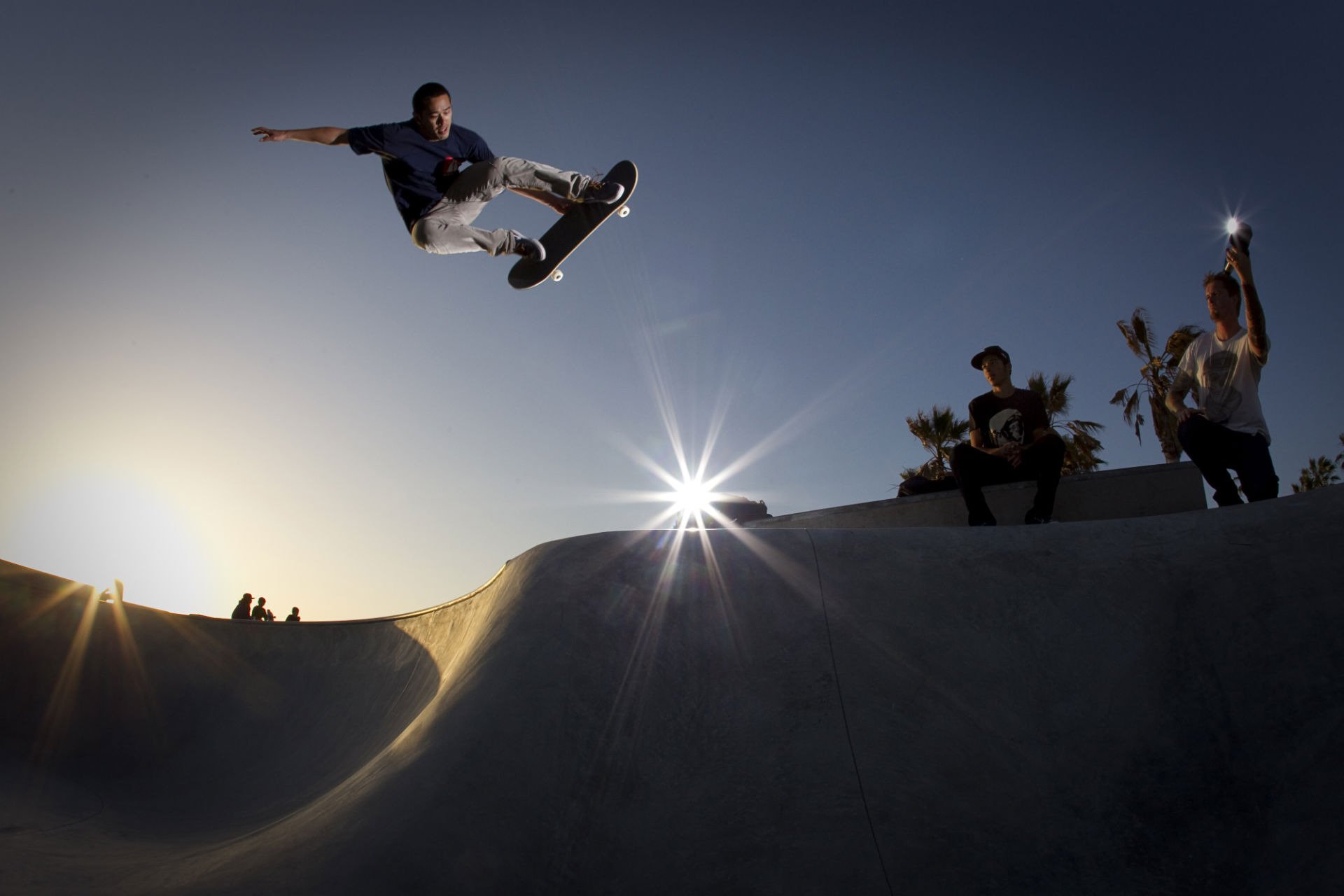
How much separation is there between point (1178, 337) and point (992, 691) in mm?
18915

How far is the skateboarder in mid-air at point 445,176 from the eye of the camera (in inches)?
190

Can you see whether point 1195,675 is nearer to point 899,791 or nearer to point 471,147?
point 899,791

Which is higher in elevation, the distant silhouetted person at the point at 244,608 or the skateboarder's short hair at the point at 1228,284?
the distant silhouetted person at the point at 244,608

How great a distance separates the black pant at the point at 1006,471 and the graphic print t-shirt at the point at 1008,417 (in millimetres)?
151

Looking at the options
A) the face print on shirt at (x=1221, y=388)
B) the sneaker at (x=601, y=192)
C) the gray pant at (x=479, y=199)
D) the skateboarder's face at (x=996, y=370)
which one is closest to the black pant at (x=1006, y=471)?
the skateboarder's face at (x=996, y=370)

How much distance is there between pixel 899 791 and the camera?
3145 mm

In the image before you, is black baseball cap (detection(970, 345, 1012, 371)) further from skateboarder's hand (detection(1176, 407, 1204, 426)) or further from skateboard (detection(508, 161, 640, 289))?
skateboard (detection(508, 161, 640, 289))

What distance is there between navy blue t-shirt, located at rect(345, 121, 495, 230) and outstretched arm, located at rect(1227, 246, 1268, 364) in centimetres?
530

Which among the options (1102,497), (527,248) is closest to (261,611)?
(527,248)

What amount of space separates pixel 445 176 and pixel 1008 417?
16.2ft

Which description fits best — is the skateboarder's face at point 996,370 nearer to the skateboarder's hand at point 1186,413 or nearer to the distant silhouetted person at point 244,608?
the skateboarder's hand at point 1186,413

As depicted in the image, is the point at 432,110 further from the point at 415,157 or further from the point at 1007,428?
the point at 1007,428

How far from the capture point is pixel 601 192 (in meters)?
5.94

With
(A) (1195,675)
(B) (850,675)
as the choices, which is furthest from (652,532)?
(A) (1195,675)
